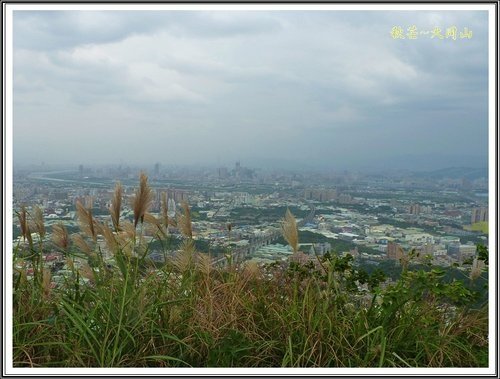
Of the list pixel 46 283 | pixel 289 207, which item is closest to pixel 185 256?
pixel 289 207

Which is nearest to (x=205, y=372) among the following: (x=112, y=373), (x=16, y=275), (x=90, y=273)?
(x=112, y=373)

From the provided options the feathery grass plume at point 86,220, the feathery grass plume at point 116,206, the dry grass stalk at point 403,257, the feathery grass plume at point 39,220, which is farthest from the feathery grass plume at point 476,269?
the feathery grass plume at point 39,220

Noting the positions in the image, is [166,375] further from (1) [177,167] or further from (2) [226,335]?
(1) [177,167]

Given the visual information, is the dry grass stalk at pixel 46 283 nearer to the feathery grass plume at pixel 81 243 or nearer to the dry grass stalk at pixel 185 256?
the feathery grass plume at pixel 81 243

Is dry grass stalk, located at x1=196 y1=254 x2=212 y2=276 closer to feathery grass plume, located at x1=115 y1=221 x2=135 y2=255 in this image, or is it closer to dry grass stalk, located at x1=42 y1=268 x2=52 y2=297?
feathery grass plume, located at x1=115 y1=221 x2=135 y2=255

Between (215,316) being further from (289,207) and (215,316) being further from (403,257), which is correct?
(403,257)

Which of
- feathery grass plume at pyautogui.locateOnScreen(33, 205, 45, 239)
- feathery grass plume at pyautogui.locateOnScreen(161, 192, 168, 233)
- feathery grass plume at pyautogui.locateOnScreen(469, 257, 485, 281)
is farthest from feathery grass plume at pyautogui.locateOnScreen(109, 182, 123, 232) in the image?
feathery grass plume at pyautogui.locateOnScreen(469, 257, 485, 281)
